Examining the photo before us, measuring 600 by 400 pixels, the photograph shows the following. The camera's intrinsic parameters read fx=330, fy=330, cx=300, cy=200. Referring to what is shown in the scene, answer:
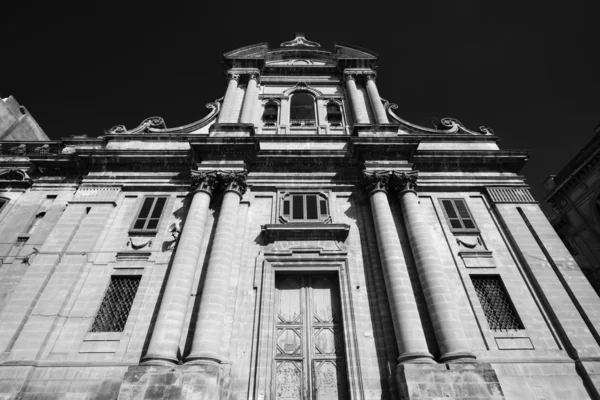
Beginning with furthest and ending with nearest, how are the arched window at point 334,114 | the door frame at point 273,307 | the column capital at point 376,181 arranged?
the arched window at point 334,114, the column capital at point 376,181, the door frame at point 273,307

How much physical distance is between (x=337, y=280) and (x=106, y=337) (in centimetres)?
767

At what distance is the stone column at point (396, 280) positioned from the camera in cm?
930

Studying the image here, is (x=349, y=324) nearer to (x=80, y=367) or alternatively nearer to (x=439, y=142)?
(x=80, y=367)

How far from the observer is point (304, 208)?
533 inches

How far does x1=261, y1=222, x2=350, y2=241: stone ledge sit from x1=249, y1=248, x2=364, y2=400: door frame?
618 millimetres

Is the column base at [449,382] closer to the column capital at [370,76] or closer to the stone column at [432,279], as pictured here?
the stone column at [432,279]

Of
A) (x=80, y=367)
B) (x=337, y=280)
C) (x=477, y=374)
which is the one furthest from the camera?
(x=337, y=280)

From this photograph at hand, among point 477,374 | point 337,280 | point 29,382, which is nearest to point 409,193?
point 337,280

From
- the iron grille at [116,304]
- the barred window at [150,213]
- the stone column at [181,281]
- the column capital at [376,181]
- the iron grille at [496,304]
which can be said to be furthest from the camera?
the column capital at [376,181]

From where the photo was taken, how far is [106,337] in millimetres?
10172

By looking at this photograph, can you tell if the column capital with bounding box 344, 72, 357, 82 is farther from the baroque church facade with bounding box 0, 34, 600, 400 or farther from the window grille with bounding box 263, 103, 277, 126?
the window grille with bounding box 263, 103, 277, 126

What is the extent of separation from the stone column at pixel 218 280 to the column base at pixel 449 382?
5166 millimetres

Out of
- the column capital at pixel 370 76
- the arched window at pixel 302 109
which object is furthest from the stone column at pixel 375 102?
the arched window at pixel 302 109

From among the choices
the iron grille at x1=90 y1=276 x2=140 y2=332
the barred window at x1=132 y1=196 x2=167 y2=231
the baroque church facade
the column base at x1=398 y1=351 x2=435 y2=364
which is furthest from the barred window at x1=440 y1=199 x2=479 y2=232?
the iron grille at x1=90 y1=276 x2=140 y2=332
